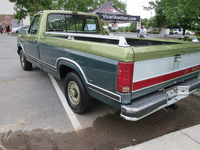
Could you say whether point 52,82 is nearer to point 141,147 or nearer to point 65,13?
point 65,13

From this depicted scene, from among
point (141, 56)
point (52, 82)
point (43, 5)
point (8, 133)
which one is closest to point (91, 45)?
point (141, 56)

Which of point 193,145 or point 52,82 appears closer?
point 193,145

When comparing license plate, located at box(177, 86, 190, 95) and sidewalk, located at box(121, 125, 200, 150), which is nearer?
sidewalk, located at box(121, 125, 200, 150)

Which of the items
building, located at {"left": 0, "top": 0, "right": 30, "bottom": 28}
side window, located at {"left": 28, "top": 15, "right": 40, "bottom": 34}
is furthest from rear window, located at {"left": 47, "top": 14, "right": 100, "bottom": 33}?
building, located at {"left": 0, "top": 0, "right": 30, "bottom": 28}

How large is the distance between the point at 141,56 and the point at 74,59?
1.30 m

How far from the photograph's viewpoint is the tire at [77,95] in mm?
3174

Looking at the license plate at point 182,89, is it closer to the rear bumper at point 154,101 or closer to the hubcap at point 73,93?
the rear bumper at point 154,101

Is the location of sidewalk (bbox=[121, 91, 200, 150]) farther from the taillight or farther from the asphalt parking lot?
the taillight

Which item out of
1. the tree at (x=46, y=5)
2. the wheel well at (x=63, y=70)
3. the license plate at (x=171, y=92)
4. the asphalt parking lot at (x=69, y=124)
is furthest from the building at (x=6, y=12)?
the license plate at (x=171, y=92)

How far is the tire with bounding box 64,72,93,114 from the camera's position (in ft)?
10.4

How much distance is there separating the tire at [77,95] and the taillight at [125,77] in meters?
0.99

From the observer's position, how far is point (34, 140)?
277 cm

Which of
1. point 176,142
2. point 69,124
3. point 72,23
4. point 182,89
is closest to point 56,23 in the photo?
point 72,23

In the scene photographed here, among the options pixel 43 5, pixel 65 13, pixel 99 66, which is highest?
pixel 43 5
